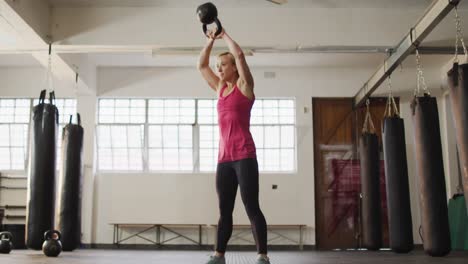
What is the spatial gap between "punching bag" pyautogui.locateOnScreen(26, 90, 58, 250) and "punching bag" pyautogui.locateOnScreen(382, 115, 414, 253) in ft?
10.8

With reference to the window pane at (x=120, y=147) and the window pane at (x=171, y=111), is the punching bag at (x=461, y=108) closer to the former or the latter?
the window pane at (x=171, y=111)

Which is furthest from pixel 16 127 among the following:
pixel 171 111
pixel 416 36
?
pixel 416 36

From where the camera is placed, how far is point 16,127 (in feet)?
29.7

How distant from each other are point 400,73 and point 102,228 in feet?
18.6

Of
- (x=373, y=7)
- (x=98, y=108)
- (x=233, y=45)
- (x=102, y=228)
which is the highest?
(x=373, y=7)

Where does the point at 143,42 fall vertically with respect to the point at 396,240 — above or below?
above

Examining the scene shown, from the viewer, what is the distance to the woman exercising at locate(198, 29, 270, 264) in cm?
271

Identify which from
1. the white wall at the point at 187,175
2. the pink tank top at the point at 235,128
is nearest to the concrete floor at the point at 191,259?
the pink tank top at the point at 235,128

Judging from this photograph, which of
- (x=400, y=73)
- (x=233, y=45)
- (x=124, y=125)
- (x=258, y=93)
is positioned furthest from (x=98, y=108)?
(x=233, y=45)

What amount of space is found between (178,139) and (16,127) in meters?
2.86

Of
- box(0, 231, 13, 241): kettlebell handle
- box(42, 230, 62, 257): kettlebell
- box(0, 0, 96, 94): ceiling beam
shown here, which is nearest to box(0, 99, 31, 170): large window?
box(0, 0, 96, 94): ceiling beam

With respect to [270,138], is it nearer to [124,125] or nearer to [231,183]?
[124,125]

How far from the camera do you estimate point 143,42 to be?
21.2ft

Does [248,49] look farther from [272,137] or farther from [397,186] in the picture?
[272,137]
